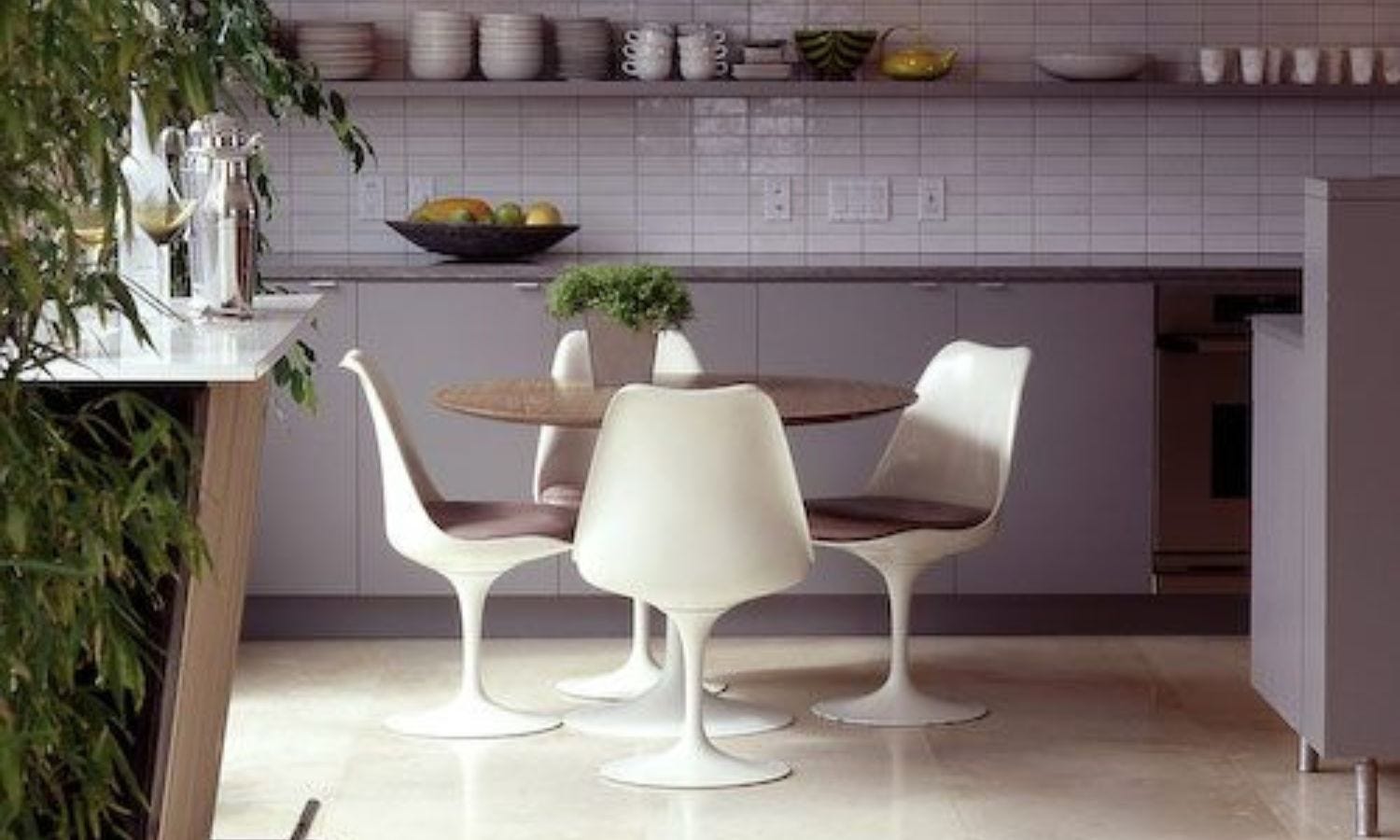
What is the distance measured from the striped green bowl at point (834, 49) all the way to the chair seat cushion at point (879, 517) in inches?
64.2

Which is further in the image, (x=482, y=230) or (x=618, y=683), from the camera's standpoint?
(x=482, y=230)

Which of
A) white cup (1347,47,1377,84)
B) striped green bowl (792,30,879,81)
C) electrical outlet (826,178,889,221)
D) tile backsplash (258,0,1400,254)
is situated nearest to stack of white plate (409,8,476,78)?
tile backsplash (258,0,1400,254)

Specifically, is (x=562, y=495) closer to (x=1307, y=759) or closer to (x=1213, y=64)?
(x=1307, y=759)

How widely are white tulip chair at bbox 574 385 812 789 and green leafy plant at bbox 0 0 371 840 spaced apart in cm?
198

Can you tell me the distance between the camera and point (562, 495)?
7.38 m

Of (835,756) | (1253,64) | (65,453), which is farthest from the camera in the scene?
(1253,64)

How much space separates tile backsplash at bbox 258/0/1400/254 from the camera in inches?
338

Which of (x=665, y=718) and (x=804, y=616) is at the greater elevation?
(x=804, y=616)

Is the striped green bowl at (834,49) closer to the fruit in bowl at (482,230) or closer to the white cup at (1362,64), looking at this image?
the fruit in bowl at (482,230)

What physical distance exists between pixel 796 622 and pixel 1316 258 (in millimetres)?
2605

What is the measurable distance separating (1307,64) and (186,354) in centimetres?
476

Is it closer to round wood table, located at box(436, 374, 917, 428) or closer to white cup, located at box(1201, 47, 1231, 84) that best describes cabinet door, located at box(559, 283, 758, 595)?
round wood table, located at box(436, 374, 917, 428)

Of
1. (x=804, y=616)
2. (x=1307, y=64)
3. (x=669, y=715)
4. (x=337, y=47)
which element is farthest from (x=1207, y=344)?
(x=337, y=47)

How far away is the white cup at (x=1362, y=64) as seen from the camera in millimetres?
8500
